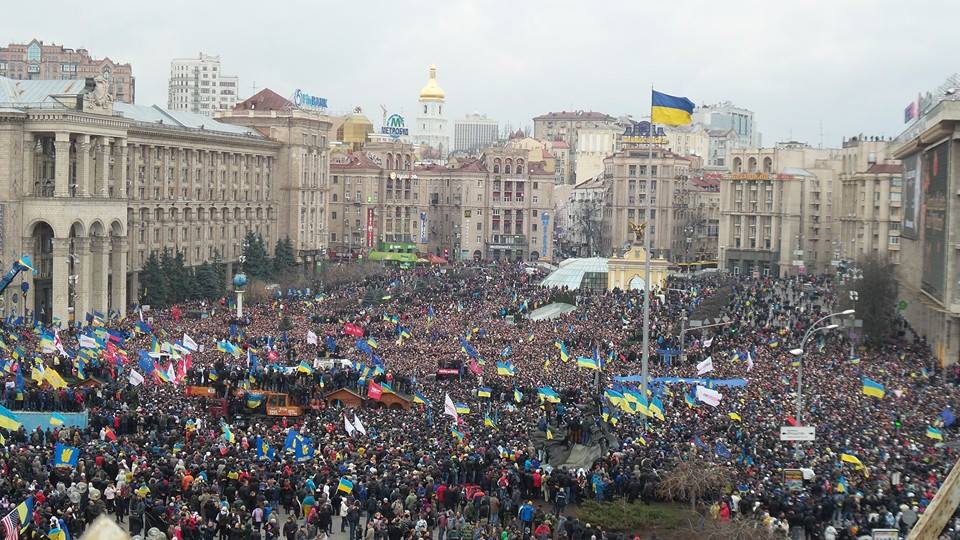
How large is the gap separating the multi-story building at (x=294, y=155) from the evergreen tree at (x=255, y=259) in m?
7.63

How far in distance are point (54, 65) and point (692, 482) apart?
127492mm

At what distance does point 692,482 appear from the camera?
81.5 feet

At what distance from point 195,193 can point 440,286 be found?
19.2 m

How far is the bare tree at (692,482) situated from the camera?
24812 millimetres

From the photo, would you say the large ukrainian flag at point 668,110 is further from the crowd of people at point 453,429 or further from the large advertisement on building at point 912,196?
the large advertisement on building at point 912,196

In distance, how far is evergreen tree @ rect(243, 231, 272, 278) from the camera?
8069cm

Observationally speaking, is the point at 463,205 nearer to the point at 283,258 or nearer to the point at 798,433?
the point at 283,258

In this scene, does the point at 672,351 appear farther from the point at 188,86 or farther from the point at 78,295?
the point at 188,86

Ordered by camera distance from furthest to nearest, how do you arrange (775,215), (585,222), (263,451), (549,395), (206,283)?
(585,222) → (775,215) → (206,283) → (549,395) → (263,451)

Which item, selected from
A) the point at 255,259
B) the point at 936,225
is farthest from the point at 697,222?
the point at 936,225

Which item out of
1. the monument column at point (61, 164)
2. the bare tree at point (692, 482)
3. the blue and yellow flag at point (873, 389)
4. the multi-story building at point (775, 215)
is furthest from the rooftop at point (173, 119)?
the bare tree at point (692, 482)

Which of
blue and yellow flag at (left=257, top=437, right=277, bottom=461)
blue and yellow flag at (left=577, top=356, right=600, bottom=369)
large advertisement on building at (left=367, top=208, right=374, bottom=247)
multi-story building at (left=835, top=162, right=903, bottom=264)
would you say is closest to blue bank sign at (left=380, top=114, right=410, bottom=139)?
large advertisement on building at (left=367, top=208, right=374, bottom=247)

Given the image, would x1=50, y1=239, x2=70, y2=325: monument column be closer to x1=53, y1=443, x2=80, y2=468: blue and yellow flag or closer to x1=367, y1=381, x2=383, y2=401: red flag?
x1=367, y1=381, x2=383, y2=401: red flag

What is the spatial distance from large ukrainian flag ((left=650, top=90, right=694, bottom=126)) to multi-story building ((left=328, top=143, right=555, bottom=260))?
7106 cm
